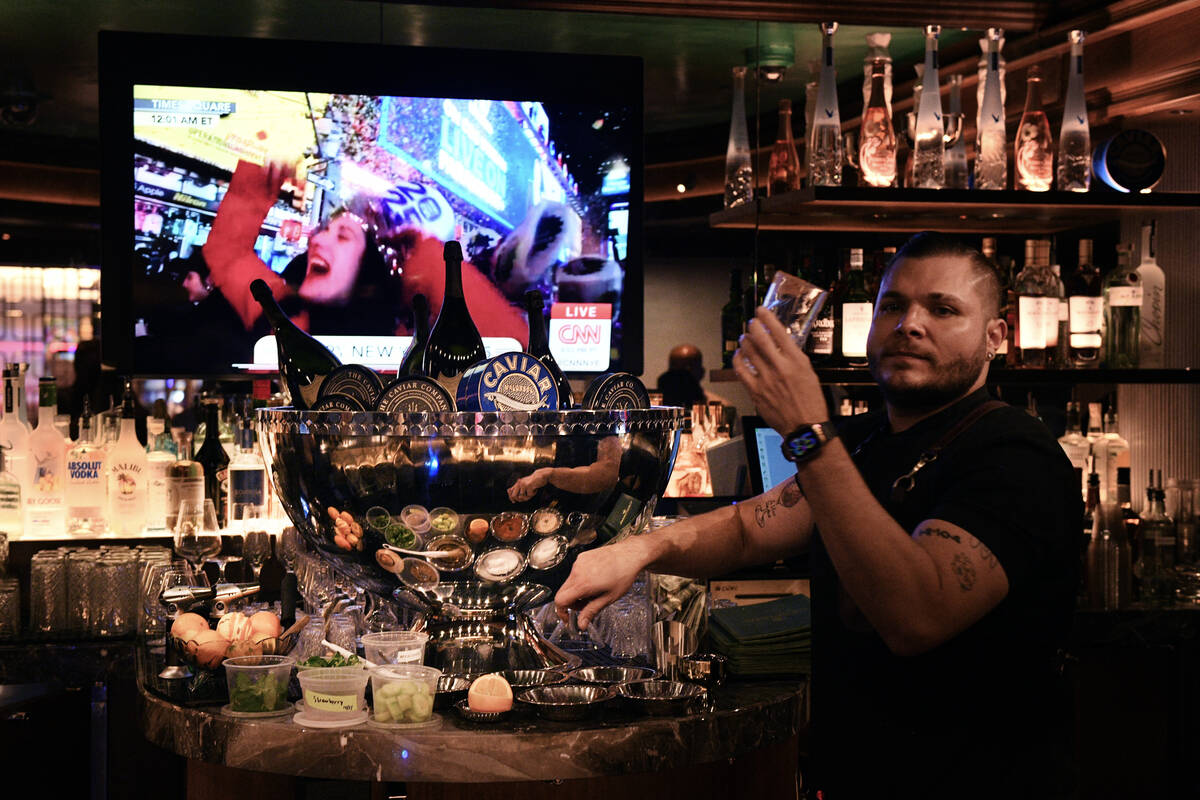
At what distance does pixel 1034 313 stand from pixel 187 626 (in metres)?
2.64

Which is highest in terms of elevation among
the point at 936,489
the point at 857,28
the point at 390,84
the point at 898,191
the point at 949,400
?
the point at 857,28

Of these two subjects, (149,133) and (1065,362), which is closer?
(149,133)

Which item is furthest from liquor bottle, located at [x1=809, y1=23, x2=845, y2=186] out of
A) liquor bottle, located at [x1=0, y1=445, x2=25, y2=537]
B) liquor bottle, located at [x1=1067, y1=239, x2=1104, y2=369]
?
liquor bottle, located at [x1=0, y1=445, x2=25, y2=537]

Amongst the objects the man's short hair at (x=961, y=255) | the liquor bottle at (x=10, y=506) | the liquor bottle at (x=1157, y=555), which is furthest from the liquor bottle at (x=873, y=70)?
the liquor bottle at (x=10, y=506)

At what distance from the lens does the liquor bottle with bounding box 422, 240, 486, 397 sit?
1966 millimetres

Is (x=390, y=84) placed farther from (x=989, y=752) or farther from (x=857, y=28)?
(x=989, y=752)

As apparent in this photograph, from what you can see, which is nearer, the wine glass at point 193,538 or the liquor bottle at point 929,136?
the wine glass at point 193,538

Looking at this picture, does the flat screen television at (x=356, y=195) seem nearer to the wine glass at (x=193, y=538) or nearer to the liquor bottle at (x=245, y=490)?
the liquor bottle at (x=245, y=490)

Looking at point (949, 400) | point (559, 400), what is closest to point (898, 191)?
point (949, 400)

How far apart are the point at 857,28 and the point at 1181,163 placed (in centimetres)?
106

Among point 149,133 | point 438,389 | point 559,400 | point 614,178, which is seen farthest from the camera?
point 614,178

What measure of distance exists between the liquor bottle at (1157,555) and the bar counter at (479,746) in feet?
8.10

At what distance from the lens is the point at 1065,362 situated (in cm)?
362

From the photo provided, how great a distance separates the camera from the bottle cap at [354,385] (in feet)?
5.37
